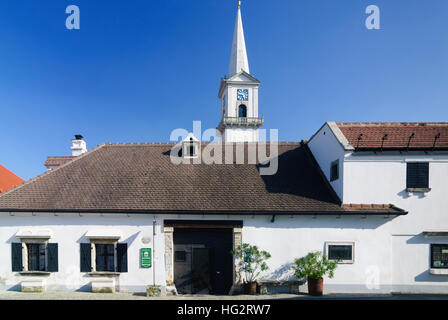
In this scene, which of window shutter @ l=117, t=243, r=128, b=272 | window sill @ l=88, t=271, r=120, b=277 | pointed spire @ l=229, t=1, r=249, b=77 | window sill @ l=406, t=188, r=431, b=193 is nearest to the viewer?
window sill @ l=88, t=271, r=120, b=277

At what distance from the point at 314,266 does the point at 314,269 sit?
123mm

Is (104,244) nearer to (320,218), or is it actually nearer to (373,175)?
(320,218)

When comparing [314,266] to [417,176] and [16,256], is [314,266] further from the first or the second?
[16,256]

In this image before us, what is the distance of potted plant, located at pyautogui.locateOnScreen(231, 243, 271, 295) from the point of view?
12680mm

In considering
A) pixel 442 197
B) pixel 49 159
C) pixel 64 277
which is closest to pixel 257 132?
pixel 49 159

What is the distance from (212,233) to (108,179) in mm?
6013

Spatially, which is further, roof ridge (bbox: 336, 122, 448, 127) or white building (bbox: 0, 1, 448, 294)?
roof ridge (bbox: 336, 122, 448, 127)

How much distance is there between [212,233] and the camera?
586 inches

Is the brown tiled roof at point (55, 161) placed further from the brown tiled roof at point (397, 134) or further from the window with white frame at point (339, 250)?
the brown tiled roof at point (397, 134)

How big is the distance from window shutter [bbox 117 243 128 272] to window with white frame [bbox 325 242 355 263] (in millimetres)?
8888

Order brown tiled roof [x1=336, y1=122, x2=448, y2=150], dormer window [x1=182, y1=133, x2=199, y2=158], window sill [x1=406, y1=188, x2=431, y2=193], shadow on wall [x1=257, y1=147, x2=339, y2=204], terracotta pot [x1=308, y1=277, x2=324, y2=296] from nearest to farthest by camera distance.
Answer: terracotta pot [x1=308, y1=277, x2=324, y2=296]
window sill [x1=406, y1=188, x2=431, y2=193]
brown tiled roof [x1=336, y1=122, x2=448, y2=150]
shadow on wall [x1=257, y1=147, x2=339, y2=204]
dormer window [x1=182, y1=133, x2=199, y2=158]

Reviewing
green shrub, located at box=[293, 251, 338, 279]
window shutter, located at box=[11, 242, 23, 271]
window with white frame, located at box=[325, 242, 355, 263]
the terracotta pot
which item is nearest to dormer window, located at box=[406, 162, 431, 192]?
window with white frame, located at box=[325, 242, 355, 263]

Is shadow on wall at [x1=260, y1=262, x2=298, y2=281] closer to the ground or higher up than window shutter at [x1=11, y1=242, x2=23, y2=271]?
closer to the ground

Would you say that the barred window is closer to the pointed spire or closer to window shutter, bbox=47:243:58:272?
window shutter, bbox=47:243:58:272
